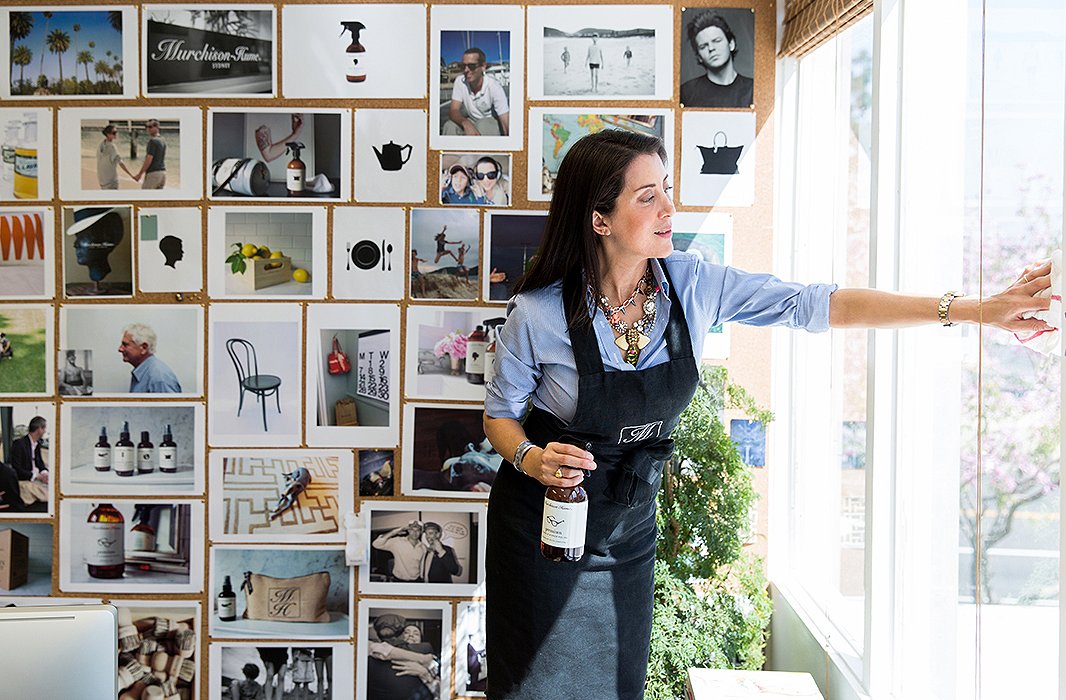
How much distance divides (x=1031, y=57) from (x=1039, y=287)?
1.17 ft

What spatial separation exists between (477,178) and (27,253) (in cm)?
143

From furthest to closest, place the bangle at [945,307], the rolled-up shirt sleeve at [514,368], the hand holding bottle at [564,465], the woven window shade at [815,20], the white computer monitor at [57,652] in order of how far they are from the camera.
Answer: the woven window shade at [815,20] → the rolled-up shirt sleeve at [514,368] → the hand holding bottle at [564,465] → the bangle at [945,307] → the white computer monitor at [57,652]

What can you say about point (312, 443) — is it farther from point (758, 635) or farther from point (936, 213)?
point (936, 213)

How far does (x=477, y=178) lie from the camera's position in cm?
310

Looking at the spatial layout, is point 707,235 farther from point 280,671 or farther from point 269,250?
point 280,671

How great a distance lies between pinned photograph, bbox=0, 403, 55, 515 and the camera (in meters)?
3.23

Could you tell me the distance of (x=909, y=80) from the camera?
209 centimetres

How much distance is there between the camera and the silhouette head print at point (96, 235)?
126 inches

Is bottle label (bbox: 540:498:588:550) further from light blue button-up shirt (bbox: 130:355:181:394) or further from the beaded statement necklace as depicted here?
light blue button-up shirt (bbox: 130:355:181:394)

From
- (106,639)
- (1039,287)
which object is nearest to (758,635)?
(1039,287)

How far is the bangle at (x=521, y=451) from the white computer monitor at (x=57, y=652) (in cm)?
86

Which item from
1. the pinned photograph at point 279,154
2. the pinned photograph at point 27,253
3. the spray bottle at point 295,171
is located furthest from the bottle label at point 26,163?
the spray bottle at point 295,171


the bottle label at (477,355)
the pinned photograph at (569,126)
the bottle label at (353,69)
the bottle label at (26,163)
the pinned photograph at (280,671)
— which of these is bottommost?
the pinned photograph at (280,671)

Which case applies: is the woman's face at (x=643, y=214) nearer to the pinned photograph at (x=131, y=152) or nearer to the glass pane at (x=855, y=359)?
the glass pane at (x=855, y=359)
